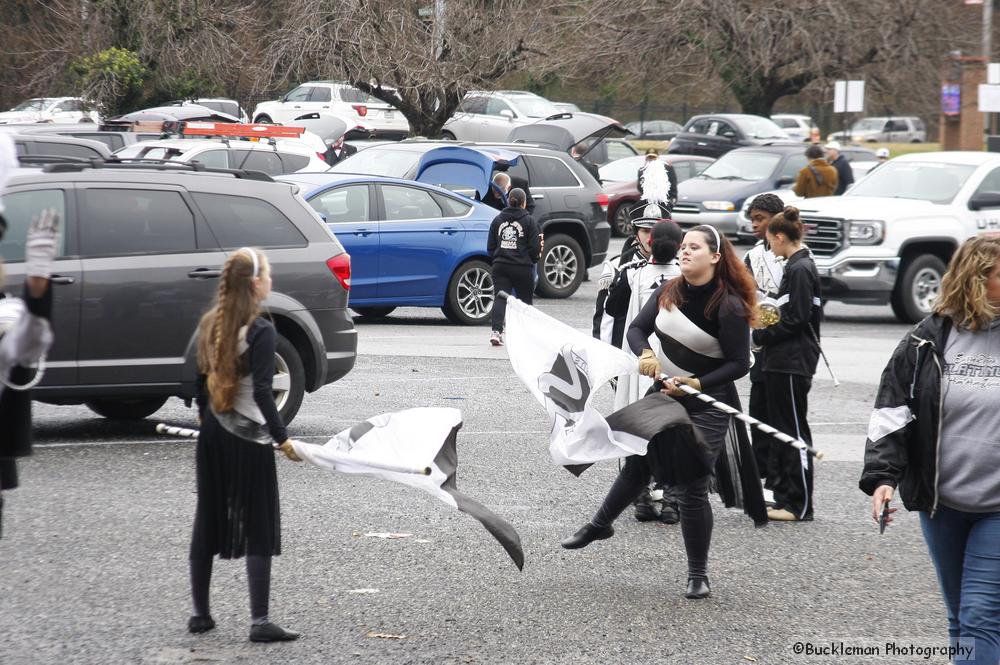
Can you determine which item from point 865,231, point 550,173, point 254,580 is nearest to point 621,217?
point 550,173

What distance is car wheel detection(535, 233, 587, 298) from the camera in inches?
747

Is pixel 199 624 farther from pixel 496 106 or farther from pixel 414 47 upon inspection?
pixel 496 106

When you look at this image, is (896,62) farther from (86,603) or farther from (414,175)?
(86,603)

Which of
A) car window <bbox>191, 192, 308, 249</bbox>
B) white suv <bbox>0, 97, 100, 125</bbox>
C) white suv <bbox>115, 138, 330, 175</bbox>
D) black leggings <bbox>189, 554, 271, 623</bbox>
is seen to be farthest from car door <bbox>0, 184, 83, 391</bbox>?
white suv <bbox>0, 97, 100, 125</bbox>

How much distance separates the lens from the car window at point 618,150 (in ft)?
104

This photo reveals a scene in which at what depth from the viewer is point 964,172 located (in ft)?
59.5

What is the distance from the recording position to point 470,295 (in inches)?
642

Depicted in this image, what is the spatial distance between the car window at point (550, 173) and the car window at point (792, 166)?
7802 millimetres

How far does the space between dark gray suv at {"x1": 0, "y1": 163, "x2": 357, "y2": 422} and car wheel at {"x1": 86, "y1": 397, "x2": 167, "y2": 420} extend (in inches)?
12.6

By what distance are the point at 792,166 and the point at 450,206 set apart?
1197 cm

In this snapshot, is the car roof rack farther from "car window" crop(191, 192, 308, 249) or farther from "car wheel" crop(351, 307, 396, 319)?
"car wheel" crop(351, 307, 396, 319)

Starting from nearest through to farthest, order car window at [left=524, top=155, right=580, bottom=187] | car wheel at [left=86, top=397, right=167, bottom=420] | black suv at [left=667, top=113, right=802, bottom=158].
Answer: car wheel at [left=86, top=397, right=167, bottom=420] < car window at [left=524, top=155, right=580, bottom=187] < black suv at [left=667, top=113, right=802, bottom=158]

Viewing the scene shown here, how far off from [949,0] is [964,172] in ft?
88.2

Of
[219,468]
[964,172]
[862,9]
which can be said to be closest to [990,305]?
[219,468]
